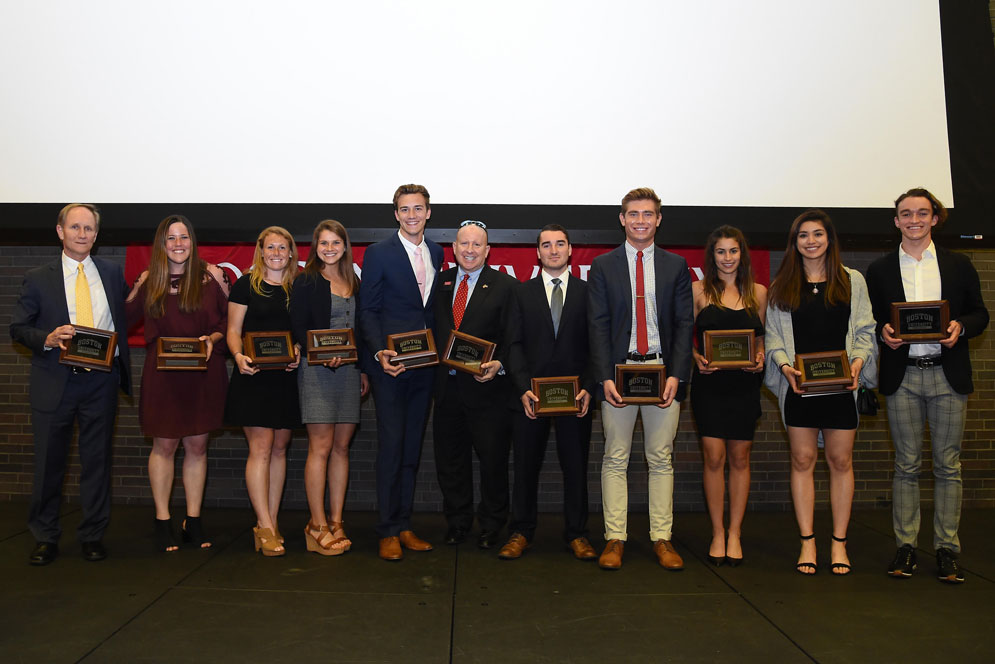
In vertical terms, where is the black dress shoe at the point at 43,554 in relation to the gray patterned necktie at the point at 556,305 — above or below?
below

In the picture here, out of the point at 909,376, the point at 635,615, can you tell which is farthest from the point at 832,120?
the point at 635,615

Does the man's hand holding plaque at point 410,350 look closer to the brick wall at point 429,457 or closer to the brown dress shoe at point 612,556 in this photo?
the brown dress shoe at point 612,556

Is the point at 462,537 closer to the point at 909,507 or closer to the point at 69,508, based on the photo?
the point at 909,507

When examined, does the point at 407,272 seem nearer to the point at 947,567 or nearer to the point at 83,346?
the point at 83,346

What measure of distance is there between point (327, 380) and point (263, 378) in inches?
13.9

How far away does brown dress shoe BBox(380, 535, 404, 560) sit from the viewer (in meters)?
3.47

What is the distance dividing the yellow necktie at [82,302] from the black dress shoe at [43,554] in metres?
1.19

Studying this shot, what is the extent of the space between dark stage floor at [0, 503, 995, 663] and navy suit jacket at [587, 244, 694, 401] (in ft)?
3.40

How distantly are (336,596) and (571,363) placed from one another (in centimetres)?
164

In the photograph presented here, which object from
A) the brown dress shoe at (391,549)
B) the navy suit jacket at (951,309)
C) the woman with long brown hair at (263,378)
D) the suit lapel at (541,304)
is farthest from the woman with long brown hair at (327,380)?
the navy suit jacket at (951,309)

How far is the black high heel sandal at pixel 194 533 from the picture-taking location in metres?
3.74

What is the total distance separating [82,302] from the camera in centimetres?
350

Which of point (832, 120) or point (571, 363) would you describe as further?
point (832, 120)

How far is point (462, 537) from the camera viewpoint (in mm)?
3828
